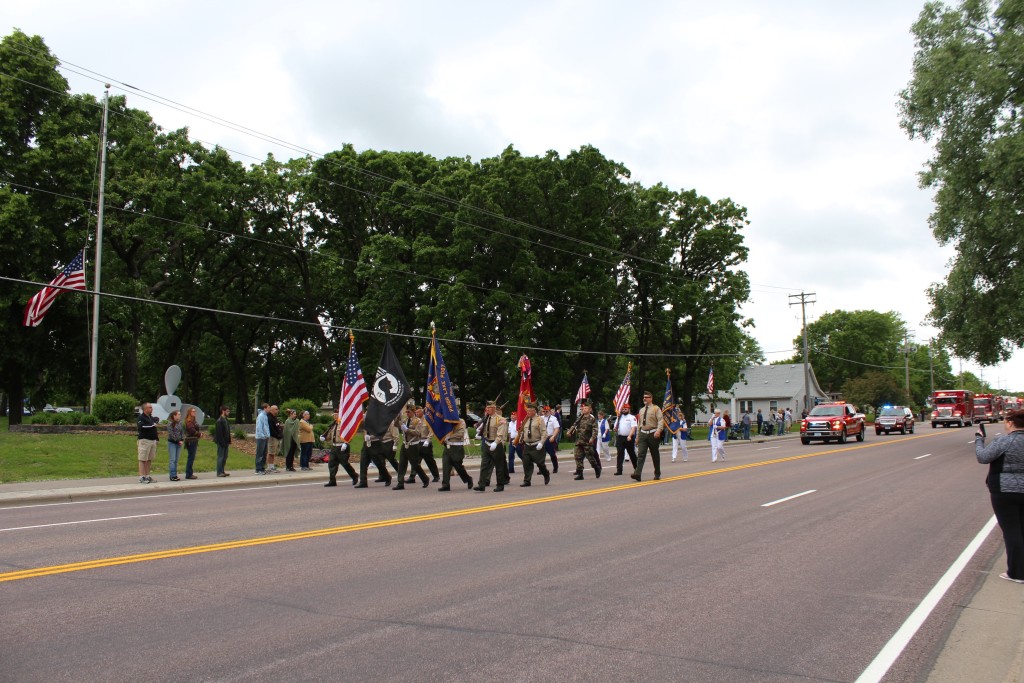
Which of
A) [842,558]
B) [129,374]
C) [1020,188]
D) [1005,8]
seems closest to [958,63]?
[1005,8]

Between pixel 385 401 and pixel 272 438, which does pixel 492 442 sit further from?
pixel 272 438

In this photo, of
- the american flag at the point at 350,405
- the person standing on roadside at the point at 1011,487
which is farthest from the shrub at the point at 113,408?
the person standing on roadside at the point at 1011,487

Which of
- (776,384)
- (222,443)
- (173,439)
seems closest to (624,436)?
(222,443)

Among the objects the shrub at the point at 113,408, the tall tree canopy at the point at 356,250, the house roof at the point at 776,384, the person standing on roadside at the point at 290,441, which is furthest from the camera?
the house roof at the point at 776,384

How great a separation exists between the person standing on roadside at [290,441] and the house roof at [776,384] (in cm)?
8092

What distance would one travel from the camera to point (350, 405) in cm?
2027

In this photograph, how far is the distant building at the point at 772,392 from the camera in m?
98.1

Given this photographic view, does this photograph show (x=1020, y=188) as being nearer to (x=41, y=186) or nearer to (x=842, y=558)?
(x=842, y=558)

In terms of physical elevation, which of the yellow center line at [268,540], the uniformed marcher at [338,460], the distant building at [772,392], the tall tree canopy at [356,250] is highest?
the tall tree canopy at [356,250]

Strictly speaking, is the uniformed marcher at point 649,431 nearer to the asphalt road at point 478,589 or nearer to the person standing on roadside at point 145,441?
the asphalt road at point 478,589

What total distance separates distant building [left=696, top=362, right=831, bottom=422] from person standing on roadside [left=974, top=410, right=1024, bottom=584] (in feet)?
299

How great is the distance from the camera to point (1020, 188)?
27156 millimetres

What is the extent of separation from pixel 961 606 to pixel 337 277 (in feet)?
141

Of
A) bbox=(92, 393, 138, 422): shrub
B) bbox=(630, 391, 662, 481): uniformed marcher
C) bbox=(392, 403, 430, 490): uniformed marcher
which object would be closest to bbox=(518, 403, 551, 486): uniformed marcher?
bbox=(630, 391, 662, 481): uniformed marcher
